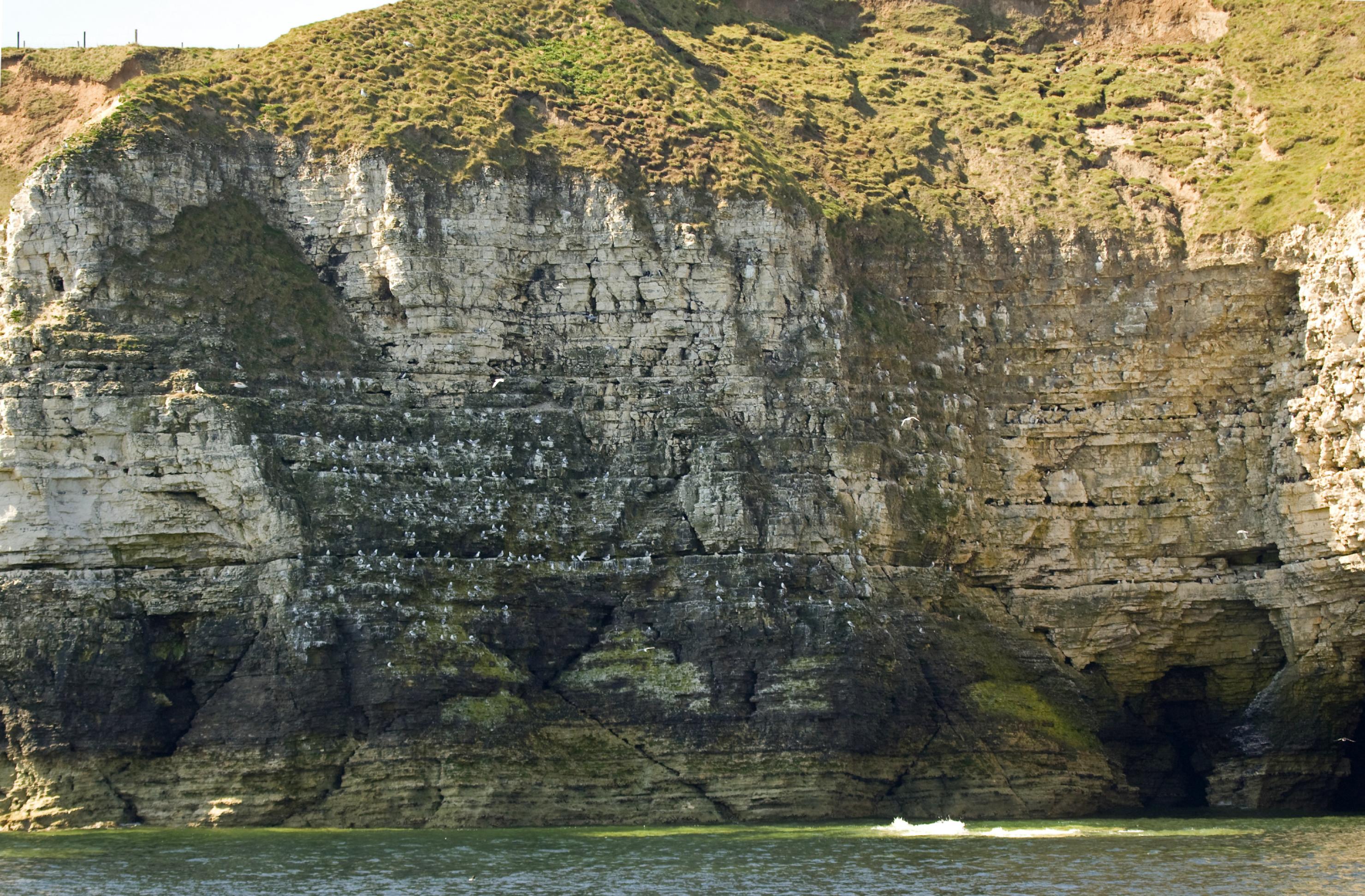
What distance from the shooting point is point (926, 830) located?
55875 mm

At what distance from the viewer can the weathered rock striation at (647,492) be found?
56281mm

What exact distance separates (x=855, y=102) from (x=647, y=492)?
2352cm

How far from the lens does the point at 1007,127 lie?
249ft

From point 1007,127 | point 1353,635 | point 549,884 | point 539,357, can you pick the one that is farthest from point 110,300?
point 1353,635

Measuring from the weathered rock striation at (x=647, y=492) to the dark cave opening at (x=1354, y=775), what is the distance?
15.2 inches

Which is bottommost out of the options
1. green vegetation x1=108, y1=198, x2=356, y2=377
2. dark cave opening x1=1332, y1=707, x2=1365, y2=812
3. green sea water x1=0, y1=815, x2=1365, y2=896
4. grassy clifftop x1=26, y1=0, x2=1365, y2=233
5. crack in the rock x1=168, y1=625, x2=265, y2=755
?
dark cave opening x1=1332, y1=707, x2=1365, y2=812

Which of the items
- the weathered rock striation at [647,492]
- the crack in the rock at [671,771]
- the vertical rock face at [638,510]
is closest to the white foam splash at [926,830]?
the weathered rock striation at [647,492]

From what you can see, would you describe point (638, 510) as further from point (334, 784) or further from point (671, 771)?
point (334, 784)

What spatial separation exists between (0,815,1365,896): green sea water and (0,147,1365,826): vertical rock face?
2498 mm

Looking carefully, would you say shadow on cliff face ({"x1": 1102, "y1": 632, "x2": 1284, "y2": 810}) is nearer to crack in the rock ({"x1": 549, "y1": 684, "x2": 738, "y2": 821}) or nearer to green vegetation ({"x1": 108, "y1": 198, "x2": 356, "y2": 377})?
crack in the rock ({"x1": 549, "y1": 684, "x2": 738, "y2": 821})

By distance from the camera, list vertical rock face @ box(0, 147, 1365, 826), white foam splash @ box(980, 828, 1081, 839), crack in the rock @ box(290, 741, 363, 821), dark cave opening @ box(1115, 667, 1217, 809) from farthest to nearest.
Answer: dark cave opening @ box(1115, 667, 1217, 809) → vertical rock face @ box(0, 147, 1365, 826) → crack in the rock @ box(290, 741, 363, 821) → white foam splash @ box(980, 828, 1081, 839)

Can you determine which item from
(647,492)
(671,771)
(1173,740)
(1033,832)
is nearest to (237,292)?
(647,492)

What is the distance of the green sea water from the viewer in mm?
45125

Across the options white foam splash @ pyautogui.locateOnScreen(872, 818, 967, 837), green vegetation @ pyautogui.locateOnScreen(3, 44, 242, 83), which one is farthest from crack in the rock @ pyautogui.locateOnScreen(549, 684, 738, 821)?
green vegetation @ pyautogui.locateOnScreen(3, 44, 242, 83)
